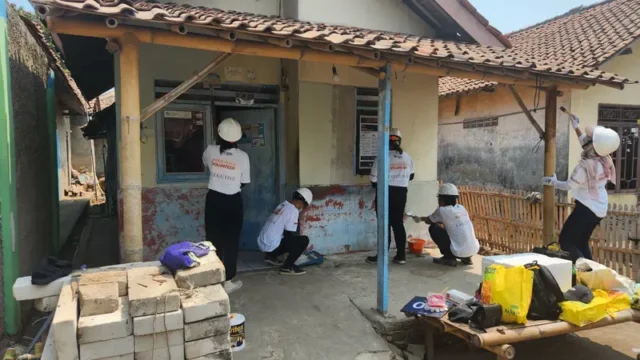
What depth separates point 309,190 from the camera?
6062mm

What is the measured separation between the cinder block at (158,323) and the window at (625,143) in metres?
10.9

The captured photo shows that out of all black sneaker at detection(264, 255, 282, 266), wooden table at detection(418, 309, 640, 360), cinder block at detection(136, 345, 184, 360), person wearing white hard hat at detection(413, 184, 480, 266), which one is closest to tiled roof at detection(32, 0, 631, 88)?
person wearing white hard hat at detection(413, 184, 480, 266)

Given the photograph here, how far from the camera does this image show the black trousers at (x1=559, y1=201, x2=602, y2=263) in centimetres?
539

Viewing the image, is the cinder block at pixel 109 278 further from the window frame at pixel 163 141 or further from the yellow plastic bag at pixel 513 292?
the yellow plastic bag at pixel 513 292

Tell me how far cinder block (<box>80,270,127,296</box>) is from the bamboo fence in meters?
6.38

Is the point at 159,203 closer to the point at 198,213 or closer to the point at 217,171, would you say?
the point at 198,213

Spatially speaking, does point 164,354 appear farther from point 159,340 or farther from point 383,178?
point 383,178

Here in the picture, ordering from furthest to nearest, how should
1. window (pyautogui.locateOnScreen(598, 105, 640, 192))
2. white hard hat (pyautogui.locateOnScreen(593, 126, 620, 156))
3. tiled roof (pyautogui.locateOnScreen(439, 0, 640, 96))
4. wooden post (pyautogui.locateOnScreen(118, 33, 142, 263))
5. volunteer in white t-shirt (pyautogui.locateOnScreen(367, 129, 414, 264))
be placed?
window (pyautogui.locateOnScreen(598, 105, 640, 192))
tiled roof (pyautogui.locateOnScreen(439, 0, 640, 96))
volunteer in white t-shirt (pyautogui.locateOnScreen(367, 129, 414, 264))
white hard hat (pyautogui.locateOnScreen(593, 126, 620, 156))
wooden post (pyautogui.locateOnScreen(118, 33, 142, 263))

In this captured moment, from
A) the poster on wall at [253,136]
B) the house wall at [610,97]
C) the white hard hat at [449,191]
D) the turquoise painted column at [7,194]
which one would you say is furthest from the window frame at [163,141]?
the house wall at [610,97]

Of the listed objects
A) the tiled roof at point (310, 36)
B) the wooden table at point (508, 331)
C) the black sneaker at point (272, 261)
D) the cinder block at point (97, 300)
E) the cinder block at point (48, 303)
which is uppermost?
the tiled roof at point (310, 36)

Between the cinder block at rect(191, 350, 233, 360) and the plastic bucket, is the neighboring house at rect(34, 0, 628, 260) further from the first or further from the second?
the cinder block at rect(191, 350, 233, 360)

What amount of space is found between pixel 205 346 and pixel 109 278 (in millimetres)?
880

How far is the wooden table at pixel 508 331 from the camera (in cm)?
362

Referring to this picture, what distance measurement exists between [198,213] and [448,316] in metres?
3.58
